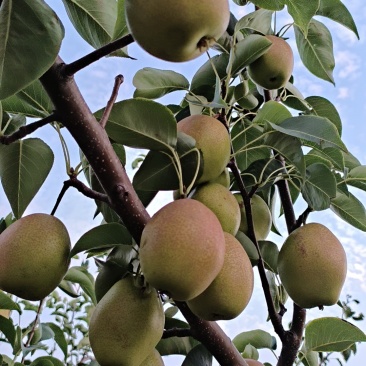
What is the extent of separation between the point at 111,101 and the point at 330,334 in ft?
2.37

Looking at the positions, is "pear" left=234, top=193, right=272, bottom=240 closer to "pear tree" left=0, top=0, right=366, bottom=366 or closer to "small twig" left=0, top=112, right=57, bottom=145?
"pear tree" left=0, top=0, right=366, bottom=366

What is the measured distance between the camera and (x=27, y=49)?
0.70 meters

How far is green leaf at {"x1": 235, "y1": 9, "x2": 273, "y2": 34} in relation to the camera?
48.0 inches

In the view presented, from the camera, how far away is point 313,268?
1001 mm

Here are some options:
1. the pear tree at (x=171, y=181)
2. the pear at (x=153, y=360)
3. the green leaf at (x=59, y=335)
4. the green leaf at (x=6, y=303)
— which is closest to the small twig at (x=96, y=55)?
the pear tree at (x=171, y=181)

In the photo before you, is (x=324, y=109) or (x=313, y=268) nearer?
(x=313, y=268)

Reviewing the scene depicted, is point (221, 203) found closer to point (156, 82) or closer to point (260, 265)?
point (260, 265)

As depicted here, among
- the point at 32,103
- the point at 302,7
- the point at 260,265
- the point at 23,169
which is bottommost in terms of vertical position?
the point at 260,265

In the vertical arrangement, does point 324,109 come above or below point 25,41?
below

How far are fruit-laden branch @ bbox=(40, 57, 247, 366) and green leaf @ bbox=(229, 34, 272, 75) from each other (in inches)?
15.8

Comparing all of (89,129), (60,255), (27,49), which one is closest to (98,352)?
(60,255)

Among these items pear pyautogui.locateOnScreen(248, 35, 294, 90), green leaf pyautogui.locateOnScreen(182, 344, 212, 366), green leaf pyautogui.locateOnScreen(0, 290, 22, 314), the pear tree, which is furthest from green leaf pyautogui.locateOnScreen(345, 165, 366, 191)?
green leaf pyautogui.locateOnScreen(0, 290, 22, 314)

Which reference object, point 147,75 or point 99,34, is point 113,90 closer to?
point 99,34

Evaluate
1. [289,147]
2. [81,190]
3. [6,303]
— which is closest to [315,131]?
[289,147]
